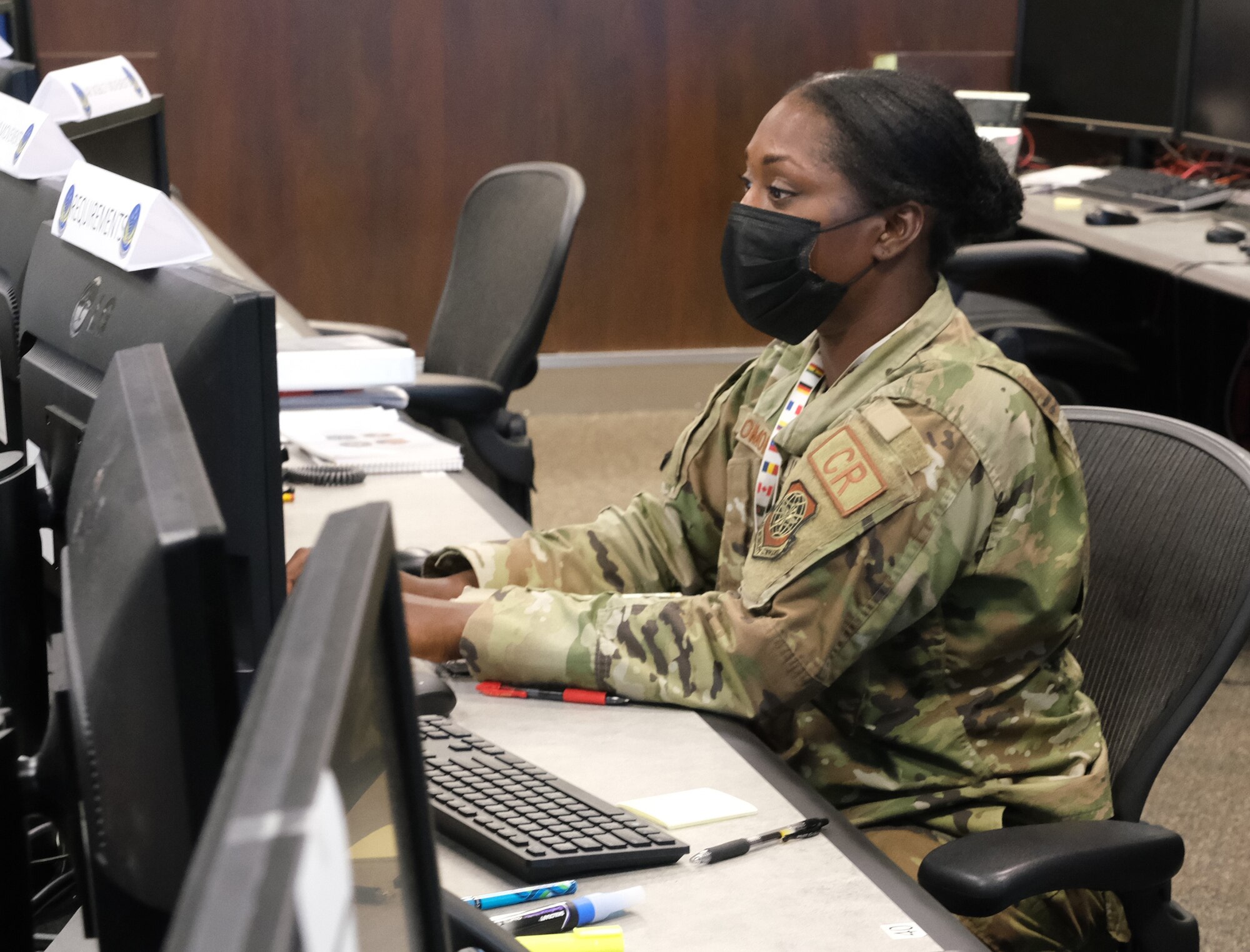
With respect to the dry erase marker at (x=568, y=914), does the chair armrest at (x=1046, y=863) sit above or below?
below

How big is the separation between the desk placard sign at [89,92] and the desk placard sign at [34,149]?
0.30 meters

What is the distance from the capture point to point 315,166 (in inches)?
164

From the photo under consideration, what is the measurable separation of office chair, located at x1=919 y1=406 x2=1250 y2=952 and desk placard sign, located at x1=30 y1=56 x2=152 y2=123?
113 centimetres

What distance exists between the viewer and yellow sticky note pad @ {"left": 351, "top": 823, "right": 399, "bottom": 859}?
42 centimetres

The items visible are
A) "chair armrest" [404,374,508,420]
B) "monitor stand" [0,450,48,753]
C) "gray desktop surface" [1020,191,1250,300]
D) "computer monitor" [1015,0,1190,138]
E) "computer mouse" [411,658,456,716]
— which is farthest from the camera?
"computer monitor" [1015,0,1190,138]

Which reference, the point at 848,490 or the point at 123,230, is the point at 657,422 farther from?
the point at 123,230

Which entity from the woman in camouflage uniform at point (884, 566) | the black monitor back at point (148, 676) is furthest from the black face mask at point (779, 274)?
the black monitor back at point (148, 676)

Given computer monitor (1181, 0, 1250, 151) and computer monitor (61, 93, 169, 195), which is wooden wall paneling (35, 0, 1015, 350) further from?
computer monitor (61, 93, 169, 195)

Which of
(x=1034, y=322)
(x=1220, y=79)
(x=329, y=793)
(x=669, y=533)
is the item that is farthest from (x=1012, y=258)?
(x=329, y=793)

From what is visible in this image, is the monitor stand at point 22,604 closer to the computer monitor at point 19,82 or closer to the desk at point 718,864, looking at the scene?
the desk at point 718,864

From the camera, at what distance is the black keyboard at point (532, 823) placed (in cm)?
93

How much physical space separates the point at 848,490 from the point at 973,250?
1846mm

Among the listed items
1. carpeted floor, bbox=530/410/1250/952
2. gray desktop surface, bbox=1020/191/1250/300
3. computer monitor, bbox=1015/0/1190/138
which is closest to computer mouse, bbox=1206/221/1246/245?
gray desktop surface, bbox=1020/191/1250/300

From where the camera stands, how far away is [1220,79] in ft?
10.8
